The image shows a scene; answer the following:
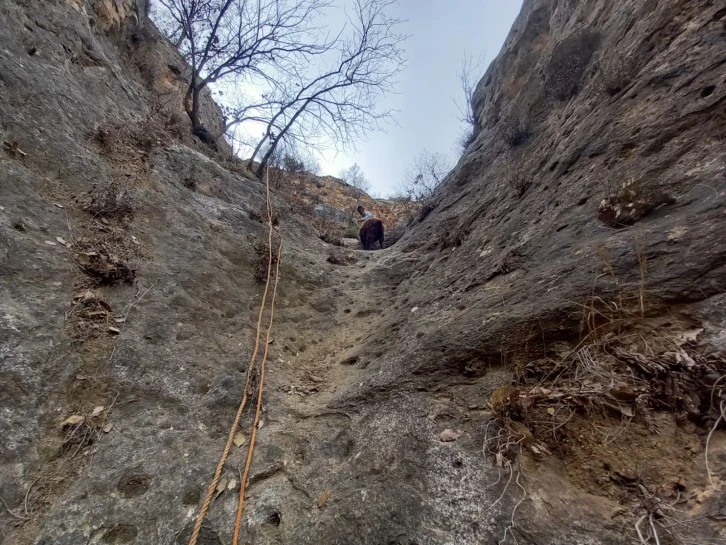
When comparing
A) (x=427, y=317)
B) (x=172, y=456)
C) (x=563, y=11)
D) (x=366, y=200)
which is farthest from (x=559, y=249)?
(x=366, y=200)

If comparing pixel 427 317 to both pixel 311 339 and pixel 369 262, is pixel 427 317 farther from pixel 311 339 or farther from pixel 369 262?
pixel 369 262

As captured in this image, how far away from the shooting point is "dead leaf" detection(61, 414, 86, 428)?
272 cm

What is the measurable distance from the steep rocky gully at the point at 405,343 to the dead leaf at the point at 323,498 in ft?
0.25

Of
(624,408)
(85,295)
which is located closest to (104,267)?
(85,295)

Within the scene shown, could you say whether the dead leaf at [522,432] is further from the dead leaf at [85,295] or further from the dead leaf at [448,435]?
the dead leaf at [85,295]

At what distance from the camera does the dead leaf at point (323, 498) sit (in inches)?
98.3

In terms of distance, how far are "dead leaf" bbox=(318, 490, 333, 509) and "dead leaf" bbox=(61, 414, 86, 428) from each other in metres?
1.88

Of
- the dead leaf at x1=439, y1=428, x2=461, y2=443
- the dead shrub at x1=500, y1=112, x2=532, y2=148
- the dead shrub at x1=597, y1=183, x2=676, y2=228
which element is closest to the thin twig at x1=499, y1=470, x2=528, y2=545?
the dead leaf at x1=439, y1=428, x2=461, y2=443

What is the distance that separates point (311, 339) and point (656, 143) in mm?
4336

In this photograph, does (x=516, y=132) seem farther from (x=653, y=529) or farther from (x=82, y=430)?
(x=82, y=430)

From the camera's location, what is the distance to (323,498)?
2.54 metres

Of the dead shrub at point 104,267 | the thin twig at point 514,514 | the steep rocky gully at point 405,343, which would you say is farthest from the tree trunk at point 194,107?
the thin twig at point 514,514

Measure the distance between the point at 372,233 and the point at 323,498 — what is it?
781 centimetres

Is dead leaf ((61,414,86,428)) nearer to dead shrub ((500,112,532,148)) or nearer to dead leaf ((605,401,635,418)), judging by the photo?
dead leaf ((605,401,635,418))
